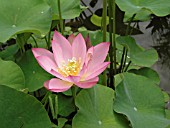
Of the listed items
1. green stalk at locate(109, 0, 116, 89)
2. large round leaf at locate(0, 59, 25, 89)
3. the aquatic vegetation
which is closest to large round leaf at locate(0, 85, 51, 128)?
the aquatic vegetation

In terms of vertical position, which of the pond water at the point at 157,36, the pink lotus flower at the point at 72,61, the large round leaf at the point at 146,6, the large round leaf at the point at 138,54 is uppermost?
the large round leaf at the point at 146,6

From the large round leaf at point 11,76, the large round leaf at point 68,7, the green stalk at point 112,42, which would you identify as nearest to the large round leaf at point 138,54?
the green stalk at point 112,42

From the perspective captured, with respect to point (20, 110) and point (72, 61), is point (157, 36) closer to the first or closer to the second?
point (72, 61)

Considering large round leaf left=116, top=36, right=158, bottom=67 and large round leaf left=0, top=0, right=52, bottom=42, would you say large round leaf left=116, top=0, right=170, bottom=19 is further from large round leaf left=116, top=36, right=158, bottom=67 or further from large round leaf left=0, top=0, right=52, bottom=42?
large round leaf left=0, top=0, right=52, bottom=42

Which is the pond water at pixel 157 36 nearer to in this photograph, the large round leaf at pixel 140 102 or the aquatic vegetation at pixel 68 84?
the aquatic vegetation at pixel 68 84

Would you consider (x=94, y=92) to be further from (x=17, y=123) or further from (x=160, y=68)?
(x=160, y=68)

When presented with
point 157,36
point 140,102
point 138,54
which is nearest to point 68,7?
point 138,54

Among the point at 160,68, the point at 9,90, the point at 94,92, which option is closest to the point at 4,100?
the point at 9,90
